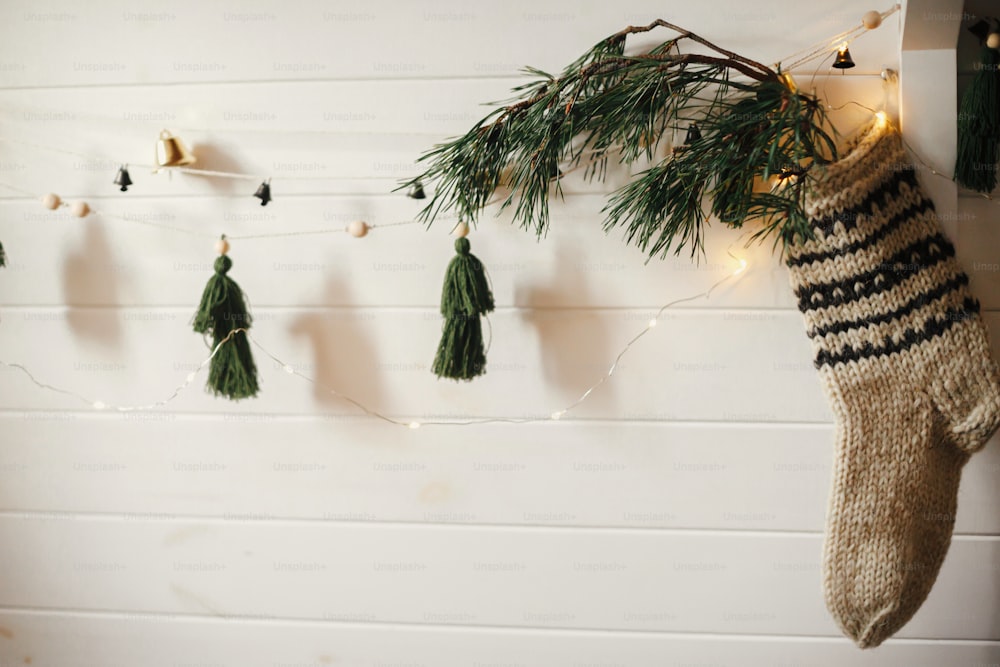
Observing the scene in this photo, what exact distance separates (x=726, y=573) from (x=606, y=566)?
189mm

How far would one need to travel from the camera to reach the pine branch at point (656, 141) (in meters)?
0.92

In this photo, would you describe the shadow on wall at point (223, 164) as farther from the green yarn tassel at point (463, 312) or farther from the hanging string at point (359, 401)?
the green yarn tassel at point (463, 312)

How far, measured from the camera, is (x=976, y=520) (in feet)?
3.66

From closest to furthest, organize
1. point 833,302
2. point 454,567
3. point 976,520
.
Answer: point 833,302, point 976,520, point 454,567

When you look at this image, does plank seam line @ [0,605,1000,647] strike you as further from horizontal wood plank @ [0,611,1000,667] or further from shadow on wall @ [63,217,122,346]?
shadow on wall @ [63,217,122,346]

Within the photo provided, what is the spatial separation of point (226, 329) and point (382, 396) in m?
0.26

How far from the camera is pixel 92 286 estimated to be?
3.97 feet

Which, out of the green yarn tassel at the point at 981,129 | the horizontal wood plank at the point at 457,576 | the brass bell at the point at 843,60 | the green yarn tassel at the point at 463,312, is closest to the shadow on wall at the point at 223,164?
the green yarn tassel at the point at 463,312

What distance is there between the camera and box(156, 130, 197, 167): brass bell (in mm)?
1083

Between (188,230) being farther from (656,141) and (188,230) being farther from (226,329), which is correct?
(656,141)

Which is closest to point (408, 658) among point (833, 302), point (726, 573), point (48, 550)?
point (726, 573)

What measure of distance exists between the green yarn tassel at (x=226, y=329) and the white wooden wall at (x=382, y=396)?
0.20 feet

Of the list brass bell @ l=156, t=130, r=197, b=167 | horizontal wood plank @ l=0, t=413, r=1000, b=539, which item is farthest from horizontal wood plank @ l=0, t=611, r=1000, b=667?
brass bell @ l=156, t=130, r=197, b=167

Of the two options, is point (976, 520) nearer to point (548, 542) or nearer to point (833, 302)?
point (833, 302)
